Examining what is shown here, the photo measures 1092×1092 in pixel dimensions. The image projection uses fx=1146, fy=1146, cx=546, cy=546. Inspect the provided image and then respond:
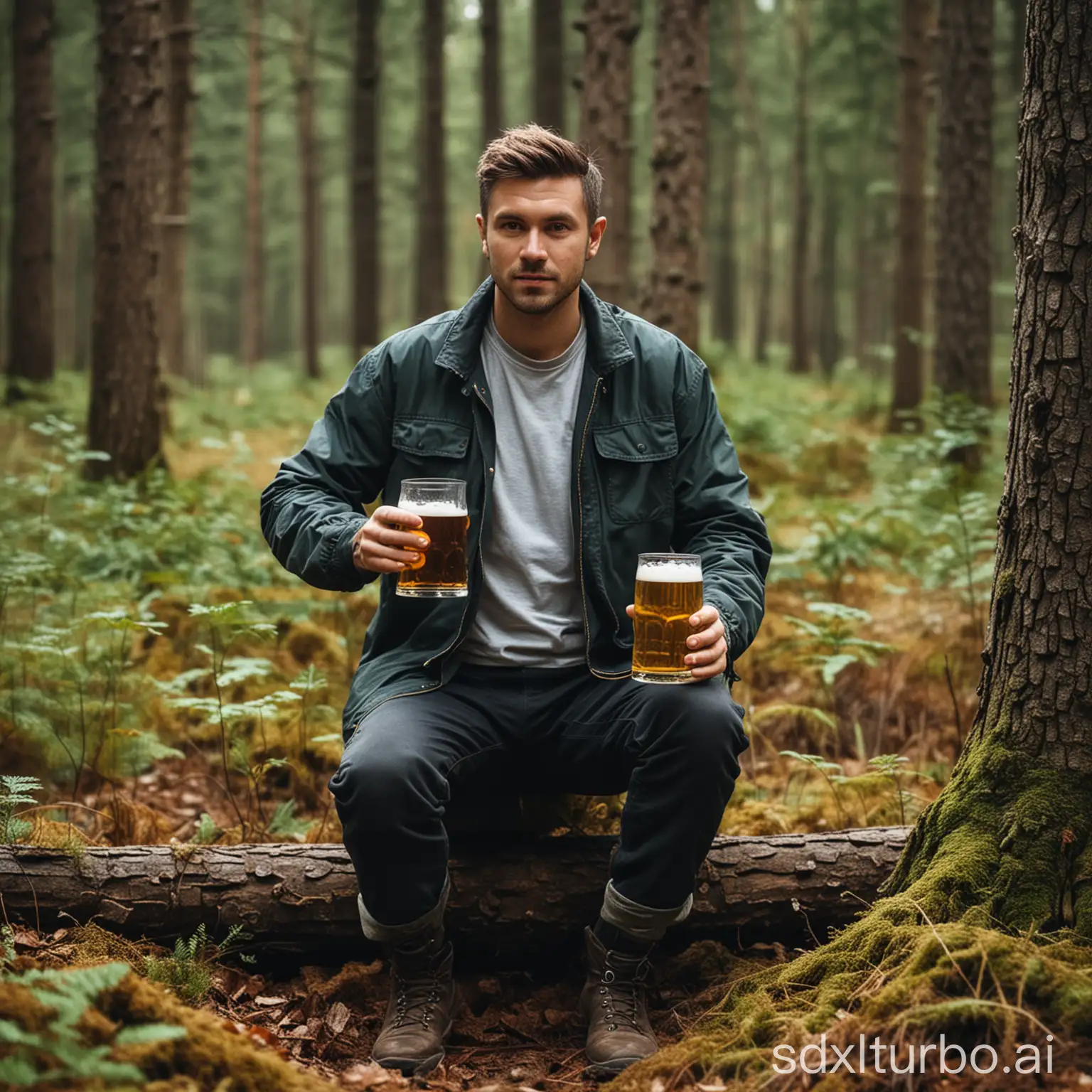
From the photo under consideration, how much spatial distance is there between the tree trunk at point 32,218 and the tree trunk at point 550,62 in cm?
605

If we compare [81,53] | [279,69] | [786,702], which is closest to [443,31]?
[81,53]

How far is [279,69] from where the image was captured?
28141 millimetres

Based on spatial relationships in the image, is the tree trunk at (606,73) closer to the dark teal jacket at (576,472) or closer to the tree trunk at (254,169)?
the dark teal jacket at (576,472)

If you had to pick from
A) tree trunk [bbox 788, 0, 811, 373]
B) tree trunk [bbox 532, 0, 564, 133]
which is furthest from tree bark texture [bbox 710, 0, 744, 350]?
tree trunk [bbox 532, 0, 564, 133]

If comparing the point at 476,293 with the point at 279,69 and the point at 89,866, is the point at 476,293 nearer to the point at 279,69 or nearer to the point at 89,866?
the point at 89,866

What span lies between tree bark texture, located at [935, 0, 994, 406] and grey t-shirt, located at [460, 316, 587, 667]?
8.38 metres

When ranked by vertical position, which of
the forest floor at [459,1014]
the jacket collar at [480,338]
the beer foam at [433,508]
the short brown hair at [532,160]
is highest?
the short brown hair at [532,160]

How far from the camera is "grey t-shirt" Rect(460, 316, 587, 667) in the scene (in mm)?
3596

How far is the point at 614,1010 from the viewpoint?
329 centimetres

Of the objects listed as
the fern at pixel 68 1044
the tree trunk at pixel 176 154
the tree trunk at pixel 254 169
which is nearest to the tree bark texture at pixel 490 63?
the tree trunk at pixel 176 154

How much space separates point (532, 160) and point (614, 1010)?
256cm

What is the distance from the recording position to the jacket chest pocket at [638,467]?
363cm

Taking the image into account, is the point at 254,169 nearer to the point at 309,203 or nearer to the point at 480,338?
the point at 309,203

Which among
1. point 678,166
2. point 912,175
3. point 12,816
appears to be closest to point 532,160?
point 12,816
